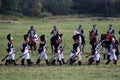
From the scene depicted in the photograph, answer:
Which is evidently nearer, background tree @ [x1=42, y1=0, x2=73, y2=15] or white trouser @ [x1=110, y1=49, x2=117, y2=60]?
white trouser @ [x1=110, y1=49, x2=117, y2=60]

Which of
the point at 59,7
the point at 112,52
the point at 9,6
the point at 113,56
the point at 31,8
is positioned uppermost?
the point at 9,6

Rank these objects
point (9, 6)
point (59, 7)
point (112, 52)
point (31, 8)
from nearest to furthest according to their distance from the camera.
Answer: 1. point (112, 52)
2. point (9, 6)
3. point (31, 8)
4. point (59, 7)

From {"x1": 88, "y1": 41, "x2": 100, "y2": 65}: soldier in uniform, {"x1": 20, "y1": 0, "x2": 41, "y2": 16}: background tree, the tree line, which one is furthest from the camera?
{"x1": 20, "y1": 0, "x2": 41, "y2": 16}: background tree

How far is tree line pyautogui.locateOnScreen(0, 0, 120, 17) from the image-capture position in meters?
96.8

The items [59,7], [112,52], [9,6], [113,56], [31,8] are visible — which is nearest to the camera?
[113,56]

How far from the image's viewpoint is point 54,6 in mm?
Answer: 106938

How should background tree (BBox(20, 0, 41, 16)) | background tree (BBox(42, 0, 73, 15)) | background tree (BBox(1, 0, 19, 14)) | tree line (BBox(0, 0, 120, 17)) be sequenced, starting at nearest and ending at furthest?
background tree (BBox(1, 0, 19, 14))
tree line (BBox(0, 0, 120, 17))
background tree (BBox(20, 0, 41, 16))
background tree (BBox(42, 0, 73, 15))

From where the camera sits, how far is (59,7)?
106 m

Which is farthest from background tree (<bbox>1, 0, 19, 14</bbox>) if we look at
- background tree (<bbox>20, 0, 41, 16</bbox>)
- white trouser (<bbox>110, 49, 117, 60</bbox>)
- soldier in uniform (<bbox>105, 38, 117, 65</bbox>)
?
white trouser (<bbox>110, 49, 117, 60</bbox>)

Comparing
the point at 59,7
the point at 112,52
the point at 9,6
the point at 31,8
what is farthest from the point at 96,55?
the point at 59,7

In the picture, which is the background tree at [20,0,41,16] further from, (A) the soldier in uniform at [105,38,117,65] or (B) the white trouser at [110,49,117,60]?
(B) the white trouser at [110,49,117,60]

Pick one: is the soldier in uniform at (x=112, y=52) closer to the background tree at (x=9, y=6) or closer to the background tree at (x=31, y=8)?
the background tree at (x=9, y=6)

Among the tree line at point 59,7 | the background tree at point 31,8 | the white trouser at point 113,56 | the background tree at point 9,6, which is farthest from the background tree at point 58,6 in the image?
the white trouser at point 113,56

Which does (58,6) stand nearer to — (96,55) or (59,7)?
(59,7)
